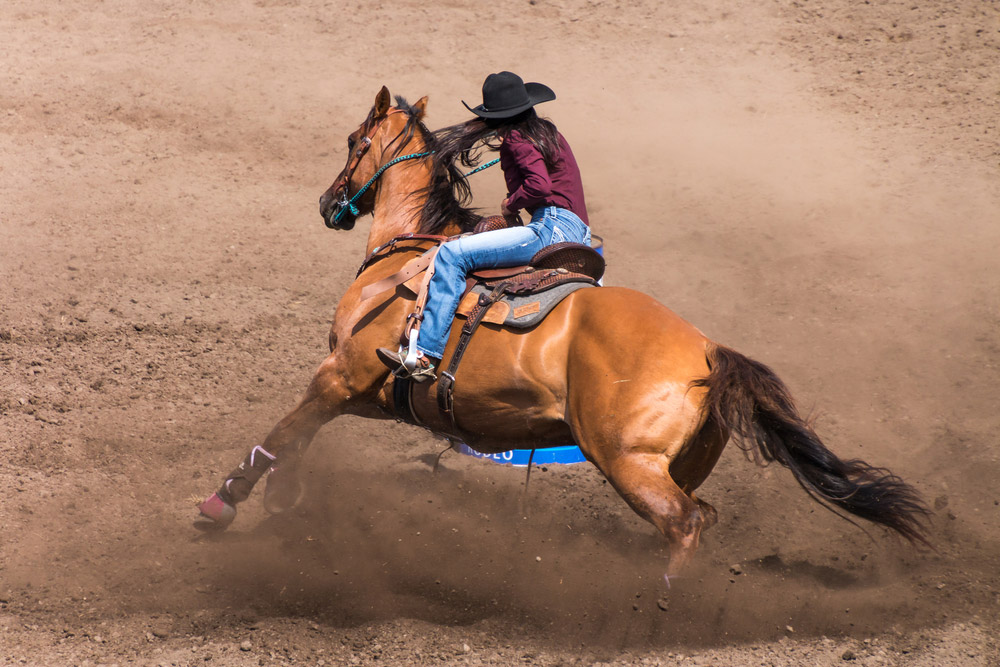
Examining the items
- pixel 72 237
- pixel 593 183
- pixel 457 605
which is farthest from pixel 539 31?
pixel 457 605

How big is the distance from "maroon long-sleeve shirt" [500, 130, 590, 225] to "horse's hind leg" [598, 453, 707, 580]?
1457 mm

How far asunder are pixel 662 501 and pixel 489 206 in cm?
609

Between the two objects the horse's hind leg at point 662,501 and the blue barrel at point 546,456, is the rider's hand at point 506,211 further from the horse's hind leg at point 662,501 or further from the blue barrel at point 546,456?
the horse's hind leg at point 662,501

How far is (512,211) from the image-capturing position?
4.54 metres

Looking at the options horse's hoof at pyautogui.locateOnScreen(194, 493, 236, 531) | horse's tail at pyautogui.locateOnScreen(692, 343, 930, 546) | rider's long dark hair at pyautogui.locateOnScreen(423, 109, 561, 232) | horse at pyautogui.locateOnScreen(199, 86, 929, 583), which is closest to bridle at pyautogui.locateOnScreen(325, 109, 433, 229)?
rider's long dark hair at pyautogui.locateOnScreen(423, 109, 561, 232)

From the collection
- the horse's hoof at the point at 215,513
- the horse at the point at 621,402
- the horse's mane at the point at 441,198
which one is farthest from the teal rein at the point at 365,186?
the horse's hoof at the point at 215,513

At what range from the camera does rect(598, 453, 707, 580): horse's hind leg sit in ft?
11.9

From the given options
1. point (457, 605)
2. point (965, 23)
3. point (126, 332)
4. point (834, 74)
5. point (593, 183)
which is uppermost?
point (965, 23)

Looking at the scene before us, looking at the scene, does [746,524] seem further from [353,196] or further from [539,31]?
[539,31]

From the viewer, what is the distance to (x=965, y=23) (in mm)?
11328

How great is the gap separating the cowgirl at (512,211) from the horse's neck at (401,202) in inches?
26.1

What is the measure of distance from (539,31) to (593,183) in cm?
360

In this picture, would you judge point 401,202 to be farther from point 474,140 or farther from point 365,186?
point 474,140

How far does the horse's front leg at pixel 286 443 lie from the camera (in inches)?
184
